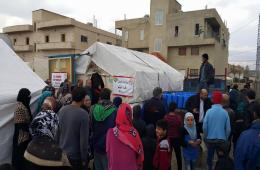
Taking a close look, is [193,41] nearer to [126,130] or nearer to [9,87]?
[9,87]

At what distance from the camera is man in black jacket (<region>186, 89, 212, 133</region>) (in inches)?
255

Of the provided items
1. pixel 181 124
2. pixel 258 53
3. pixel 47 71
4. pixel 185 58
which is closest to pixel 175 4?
pixel 185 58

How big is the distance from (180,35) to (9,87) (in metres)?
32.2

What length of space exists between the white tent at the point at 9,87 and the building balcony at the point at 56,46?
108 ft

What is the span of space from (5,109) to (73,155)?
1.89 metres

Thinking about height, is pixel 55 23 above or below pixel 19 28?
below

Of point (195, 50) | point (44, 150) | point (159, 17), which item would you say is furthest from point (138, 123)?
point (159, 17)

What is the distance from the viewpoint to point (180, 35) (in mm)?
35594

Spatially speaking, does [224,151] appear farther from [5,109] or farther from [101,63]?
[101,63]

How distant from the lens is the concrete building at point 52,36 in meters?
39.1

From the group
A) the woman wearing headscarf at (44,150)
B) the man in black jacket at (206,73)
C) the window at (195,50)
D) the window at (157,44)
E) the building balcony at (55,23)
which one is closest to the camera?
the woman wearing headscarf at (44,150)

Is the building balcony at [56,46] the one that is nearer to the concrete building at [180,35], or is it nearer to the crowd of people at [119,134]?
the concrete building at [180,35]

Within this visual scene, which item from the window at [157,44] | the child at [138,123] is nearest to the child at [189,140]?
the child at [138,123]

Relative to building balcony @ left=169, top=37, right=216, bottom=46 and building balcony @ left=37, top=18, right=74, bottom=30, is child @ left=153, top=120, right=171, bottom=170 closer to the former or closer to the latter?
building balcony @ left=169, top=37, right=216, bottom=46
